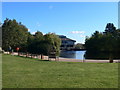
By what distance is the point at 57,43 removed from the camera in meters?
48.2

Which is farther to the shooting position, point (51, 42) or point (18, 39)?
point (18, 39)

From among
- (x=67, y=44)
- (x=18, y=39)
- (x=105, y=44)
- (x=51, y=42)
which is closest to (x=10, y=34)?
(x=18, y=39)

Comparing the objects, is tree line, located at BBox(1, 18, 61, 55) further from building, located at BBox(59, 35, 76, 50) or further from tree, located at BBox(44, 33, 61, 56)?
building, located at BBox(59, 35, 76, 50)

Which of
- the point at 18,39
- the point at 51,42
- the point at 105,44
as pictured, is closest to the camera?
the point at 51,42

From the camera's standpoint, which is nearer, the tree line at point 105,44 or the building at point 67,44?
the tree line at point 105,44

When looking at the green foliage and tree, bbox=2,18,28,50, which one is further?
the green foliage

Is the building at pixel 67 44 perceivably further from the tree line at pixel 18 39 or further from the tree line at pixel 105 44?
the tree line at pixel 18 39

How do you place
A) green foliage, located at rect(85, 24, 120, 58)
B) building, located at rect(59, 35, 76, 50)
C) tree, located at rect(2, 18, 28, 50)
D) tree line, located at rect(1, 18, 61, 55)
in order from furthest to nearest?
building, located at rect(59, 35, 76, 50), green foliage, located at rect(85, 24, 120, 58), tree line, located at rect(1, 18, 61, 55), tree, located at rect(2, 18, 28, 50)

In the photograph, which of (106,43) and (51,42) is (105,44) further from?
(51,42)

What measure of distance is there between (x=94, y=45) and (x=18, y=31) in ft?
107

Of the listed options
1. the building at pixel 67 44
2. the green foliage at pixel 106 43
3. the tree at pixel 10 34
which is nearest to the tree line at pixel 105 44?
the green foliage at pixel 106 43

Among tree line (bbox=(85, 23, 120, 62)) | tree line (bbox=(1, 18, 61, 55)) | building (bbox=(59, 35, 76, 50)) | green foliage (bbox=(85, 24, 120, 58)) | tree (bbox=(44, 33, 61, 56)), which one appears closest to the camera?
tree line (bbox=(1, 18, 61, 55))

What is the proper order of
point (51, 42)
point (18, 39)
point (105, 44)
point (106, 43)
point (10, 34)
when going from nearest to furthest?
1. point (10, 34)
2. point (51, 42)
3. point (18, 39)
4. point (106, 43)
5. point (105, 44)

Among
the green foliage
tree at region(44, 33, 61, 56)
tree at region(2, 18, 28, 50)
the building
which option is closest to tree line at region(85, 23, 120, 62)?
the green foliage
